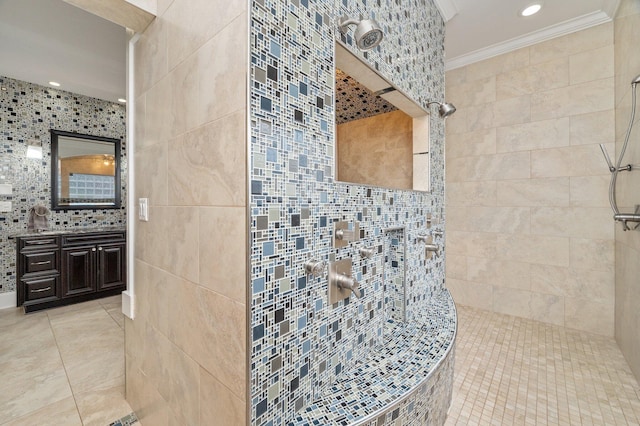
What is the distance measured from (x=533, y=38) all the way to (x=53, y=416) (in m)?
4.63

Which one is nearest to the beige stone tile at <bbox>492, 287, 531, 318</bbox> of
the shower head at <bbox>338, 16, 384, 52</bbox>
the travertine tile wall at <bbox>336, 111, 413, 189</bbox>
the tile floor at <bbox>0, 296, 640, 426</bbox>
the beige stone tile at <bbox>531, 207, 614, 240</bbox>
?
the tile floor at <bbox>0, 296, 640, 426</bbox>

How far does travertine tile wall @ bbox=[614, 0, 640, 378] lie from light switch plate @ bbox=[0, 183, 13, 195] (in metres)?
5.72

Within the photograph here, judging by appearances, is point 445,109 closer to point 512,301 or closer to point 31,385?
point 512,301

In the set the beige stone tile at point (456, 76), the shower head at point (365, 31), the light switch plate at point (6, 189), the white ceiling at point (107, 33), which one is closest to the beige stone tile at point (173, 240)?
the shower head at point (365, 31)

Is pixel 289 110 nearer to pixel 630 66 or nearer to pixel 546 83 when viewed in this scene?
pixel 630 66

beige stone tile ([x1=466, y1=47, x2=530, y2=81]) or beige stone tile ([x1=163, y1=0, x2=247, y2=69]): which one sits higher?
beige stone tile ([x1=466, y1=47, x2=530, y2=81])

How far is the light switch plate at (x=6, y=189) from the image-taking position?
2973mm

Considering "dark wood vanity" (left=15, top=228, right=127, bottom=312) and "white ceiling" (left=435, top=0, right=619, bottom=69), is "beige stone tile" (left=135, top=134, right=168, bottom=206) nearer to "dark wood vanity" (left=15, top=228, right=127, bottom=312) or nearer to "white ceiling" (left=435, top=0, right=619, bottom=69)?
"white ceiling" (left=435, top=0, right=619, bottom=69)

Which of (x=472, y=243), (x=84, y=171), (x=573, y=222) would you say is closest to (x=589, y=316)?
(x=573, y=222)

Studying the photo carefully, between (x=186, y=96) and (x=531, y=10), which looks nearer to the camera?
(x=186, y=96)

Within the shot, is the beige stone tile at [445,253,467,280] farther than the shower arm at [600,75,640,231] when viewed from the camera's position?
Yes

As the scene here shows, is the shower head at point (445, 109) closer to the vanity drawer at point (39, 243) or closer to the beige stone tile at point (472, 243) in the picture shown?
the beige stone tile at point (472, 243)

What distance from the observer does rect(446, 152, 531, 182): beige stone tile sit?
267 cm

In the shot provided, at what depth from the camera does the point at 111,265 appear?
133 inches
